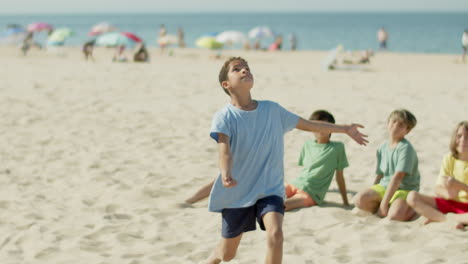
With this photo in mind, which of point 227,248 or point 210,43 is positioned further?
point 210,43

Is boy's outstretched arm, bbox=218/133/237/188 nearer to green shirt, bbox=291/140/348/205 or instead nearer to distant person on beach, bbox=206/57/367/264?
distant person on beach, bbox=206/57/367/264

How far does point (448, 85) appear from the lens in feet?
44.9

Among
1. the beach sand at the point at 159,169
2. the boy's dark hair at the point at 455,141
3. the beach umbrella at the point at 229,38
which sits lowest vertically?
the beach sand at the point at 159,169

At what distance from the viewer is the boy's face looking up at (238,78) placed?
3373 millimetres

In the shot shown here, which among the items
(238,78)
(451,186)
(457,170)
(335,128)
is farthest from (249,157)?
(457,170)

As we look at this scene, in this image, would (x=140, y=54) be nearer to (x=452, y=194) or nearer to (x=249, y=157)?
(x=452, y=194)

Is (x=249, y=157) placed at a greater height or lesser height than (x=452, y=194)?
greater

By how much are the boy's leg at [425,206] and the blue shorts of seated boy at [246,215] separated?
1.65 meters

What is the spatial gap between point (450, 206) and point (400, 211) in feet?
1.26

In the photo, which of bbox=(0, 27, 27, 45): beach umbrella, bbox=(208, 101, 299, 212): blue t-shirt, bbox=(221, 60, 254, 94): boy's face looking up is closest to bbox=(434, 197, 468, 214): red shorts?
bbox=(208, 101, 299, 212): blue t-shirt

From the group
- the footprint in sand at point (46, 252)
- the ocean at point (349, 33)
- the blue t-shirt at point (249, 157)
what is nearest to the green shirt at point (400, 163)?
the blue t-shirt at point (249, 157)

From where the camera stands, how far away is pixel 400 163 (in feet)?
15.9

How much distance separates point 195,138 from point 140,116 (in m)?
1.86

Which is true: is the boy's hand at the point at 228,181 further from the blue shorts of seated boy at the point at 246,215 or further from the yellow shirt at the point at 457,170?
the yellow shirt at the point at 457,170
